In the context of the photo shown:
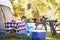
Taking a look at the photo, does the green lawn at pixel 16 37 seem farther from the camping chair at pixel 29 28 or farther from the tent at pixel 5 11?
the tent at pixel 5 11

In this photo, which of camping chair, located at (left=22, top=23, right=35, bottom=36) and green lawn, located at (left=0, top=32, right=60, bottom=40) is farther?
camping chair, located at (left=22, top=23, right=35, bottom=36)

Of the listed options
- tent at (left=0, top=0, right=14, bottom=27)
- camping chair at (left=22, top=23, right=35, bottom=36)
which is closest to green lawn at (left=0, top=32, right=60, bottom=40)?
camping chair at (left=22, top=23, right=35, bottom=36)

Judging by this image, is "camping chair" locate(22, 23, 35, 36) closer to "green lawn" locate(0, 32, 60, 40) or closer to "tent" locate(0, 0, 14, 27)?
"green lawn" locate(0, 32, 60, 40)

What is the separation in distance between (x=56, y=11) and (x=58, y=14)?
4.9 inches

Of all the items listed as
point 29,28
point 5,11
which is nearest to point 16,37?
point 29,28

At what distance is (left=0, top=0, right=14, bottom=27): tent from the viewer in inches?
262

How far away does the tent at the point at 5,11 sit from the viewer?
21.9ft

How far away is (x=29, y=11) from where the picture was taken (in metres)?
6.79

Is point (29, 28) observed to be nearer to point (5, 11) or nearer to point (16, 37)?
point (16, 37)

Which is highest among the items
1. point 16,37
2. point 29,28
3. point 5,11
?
point 5,11

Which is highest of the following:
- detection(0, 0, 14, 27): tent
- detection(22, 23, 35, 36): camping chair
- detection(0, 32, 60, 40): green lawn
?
detection(0, 0, 14, 27): tent

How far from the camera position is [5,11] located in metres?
6.70

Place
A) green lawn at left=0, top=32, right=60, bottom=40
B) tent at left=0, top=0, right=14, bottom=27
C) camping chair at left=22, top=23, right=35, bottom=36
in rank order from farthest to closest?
1. tent at left=0, top=0, right=14, bottom=27
2. camping chair at left=22, top=23, right=35, bottom=36
3. green lawn at left=0, top=32, right=60, bottom=40

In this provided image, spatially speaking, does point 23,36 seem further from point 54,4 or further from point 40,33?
point 54,4
